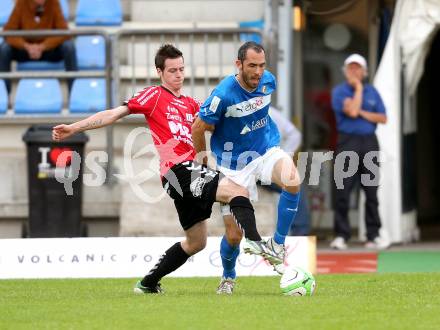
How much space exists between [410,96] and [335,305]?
878cm

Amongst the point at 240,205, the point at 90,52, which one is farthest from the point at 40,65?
the point at 240,205

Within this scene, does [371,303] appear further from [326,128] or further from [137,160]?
[326,128]

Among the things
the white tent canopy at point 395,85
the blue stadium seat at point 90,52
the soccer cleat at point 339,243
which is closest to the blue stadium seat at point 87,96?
the blue stadium seat at point 90,52

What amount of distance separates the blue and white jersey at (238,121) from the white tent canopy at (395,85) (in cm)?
680

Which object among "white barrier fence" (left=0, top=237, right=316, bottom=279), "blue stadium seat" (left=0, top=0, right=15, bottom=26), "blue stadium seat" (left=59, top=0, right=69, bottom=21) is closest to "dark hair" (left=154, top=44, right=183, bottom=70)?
"white barrier fence" (left=0, top=237, right=316, bottom=279)

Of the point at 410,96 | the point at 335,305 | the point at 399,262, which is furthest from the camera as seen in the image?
the point at 410,96

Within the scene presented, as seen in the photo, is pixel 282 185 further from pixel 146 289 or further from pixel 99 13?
pixel 99 13

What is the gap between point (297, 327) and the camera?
25.7 feet

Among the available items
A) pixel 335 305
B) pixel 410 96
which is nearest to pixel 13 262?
pixel 335 305

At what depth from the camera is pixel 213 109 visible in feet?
31.2

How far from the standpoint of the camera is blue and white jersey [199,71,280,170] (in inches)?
376

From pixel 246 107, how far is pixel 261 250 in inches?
46.7

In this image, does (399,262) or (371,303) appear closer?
(371,303)

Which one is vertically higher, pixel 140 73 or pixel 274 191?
pixel 140 73
